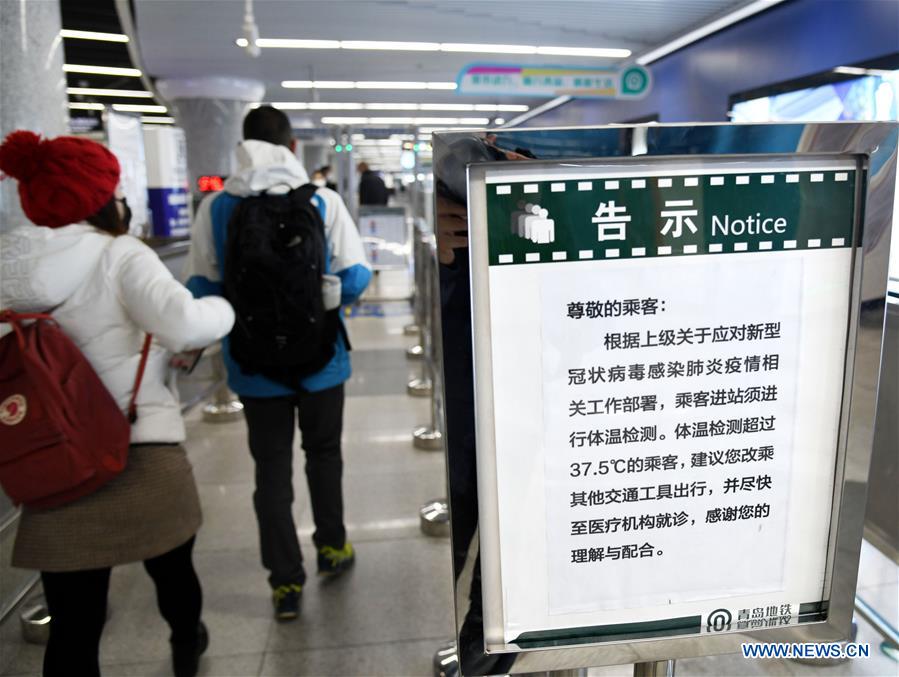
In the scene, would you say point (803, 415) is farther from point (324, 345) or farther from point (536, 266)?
point (324, 345)

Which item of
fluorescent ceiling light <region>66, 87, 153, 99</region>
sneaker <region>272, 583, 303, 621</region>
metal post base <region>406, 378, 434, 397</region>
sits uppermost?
fluorescent ceiling light <region>66, 87, 153, 99</region>

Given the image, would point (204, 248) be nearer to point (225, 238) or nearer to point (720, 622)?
point (225, 238)

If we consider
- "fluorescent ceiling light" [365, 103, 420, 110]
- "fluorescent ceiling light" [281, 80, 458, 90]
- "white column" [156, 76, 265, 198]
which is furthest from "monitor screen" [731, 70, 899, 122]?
"fluorescent ceiling light" [365, 103, 420, 110]

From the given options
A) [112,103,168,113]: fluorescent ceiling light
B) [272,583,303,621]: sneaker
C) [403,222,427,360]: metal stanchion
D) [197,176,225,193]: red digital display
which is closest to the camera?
[272,583,303,621]: sneaker

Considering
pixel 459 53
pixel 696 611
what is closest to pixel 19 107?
pixel 696 611

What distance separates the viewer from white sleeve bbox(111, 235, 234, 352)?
164 centimetres

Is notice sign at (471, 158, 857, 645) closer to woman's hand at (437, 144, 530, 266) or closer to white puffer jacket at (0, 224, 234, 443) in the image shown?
woman's hand at (437, 144, 530, 266)

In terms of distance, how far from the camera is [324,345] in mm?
2211

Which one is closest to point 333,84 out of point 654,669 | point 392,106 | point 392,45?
point 392,106

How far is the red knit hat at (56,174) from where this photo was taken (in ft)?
5.21

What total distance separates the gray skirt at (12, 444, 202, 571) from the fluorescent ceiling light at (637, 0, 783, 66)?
255 inches

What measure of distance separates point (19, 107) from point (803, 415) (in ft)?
8.83

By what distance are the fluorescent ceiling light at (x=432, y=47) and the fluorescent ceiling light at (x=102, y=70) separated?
3.50 meters

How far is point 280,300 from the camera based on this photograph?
6.83 feet
